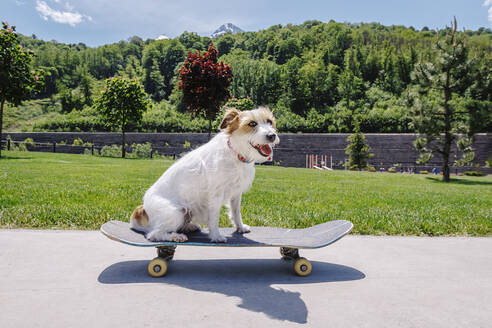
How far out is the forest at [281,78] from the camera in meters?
38.0

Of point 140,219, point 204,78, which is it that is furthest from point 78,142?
point 140,219

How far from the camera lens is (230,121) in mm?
2625

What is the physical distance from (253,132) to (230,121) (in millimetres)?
244

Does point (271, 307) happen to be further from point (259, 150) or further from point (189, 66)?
point (189, 66)

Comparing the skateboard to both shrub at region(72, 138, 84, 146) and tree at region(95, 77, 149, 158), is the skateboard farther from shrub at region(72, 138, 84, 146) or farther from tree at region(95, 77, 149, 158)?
shrub at region(72, 138, 84, 146)

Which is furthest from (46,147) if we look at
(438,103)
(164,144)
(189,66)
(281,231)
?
(281,231)

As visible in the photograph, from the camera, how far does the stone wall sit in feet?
105

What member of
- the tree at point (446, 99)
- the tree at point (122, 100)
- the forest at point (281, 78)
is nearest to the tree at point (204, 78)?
the tree at point (122, 100)

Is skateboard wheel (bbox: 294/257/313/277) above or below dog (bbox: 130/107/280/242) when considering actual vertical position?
below

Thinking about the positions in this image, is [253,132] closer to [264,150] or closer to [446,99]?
[264,150]

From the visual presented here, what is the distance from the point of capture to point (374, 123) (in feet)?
120

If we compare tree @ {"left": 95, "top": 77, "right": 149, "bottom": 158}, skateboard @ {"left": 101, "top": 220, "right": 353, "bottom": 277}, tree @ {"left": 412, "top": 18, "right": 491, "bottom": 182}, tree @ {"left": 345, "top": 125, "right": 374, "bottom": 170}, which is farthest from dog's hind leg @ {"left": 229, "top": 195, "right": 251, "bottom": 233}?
tree @ {"left": 345, "top": 125, "right": 374, "bottom": 170}

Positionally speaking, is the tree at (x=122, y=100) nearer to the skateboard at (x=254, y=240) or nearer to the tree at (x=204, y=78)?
the tree at (x=204, y=78)

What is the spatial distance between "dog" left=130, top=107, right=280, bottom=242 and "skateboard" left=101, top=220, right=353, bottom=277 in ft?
0.38
